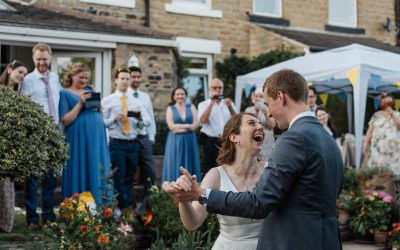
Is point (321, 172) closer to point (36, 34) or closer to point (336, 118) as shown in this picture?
point (36, 34)

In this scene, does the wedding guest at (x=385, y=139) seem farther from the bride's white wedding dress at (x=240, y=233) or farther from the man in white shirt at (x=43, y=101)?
the bride's white wedding dress at (x=240, y=233)

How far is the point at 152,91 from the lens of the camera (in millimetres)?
11414

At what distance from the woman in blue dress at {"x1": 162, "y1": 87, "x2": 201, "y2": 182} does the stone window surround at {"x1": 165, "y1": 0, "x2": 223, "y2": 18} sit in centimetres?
583

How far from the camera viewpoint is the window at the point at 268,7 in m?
15.5

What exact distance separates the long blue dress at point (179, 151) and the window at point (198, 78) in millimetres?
5892

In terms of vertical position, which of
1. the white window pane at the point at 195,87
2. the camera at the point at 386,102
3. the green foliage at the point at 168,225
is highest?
the white window pane at the point at 195,87

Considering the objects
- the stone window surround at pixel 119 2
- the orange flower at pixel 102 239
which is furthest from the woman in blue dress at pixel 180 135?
the stone window surround at pixel 119 2

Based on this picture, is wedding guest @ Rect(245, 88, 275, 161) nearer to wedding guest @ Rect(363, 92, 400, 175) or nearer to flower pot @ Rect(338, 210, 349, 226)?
flower pot @ Rect(338, 210, 349, 226)

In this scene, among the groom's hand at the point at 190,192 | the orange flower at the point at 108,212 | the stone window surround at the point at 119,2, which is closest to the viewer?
the groom's hand at the point at 190,192

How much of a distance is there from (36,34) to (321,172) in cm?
783

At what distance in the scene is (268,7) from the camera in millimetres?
15641

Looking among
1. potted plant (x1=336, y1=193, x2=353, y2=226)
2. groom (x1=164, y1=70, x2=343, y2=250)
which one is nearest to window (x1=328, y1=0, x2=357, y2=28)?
potted plant (x1=336, y1=193, x2=353, y2=226)

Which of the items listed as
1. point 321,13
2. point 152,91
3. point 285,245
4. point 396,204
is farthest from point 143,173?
point 321,13

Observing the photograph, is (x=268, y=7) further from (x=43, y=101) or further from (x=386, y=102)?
(x=43, y=101)
